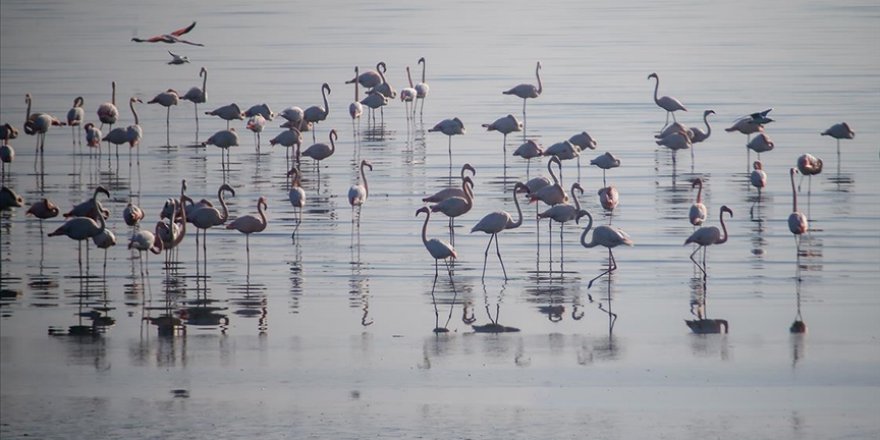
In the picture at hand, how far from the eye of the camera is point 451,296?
1301 centimetres

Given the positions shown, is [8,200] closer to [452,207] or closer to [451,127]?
[452,207]

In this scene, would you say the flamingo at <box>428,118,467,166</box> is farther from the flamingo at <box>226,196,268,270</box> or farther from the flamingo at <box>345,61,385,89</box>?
the flamingo at <box>226,196,268,270</box>

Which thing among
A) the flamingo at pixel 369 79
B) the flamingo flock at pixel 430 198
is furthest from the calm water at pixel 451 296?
the flamingo at pixel 369 79

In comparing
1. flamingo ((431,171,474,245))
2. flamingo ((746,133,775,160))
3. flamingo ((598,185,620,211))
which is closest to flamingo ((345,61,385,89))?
flamingo ((746,133,775,160))

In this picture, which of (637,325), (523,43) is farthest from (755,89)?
(637,325)

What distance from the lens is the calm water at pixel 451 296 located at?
9.52 metres

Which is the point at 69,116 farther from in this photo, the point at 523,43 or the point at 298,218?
the point at 523,43

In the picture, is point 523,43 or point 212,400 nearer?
point 212,400

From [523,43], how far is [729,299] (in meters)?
33.8

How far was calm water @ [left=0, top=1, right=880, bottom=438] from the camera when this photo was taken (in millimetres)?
9516

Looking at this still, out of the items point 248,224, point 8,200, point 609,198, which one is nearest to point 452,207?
point 609,198

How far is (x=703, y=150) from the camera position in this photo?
23516mm

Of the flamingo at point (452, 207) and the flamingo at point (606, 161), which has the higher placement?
the flamingo at point (606, 161)

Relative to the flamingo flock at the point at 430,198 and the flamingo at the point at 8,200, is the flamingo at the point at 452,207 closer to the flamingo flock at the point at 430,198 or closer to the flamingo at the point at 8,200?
the flamingo flock at the point at 430,198
